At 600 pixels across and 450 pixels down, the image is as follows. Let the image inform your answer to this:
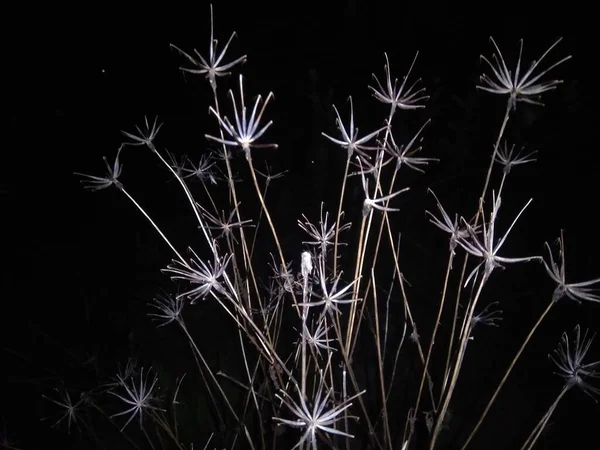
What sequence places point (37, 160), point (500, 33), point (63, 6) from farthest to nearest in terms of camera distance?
point (37, 160) → point (63, 6) → point (500, 33)

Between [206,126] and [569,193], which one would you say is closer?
[569,193]

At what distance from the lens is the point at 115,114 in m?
1.33

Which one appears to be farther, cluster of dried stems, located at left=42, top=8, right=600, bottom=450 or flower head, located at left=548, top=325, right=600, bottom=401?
cluster of dried stems, located at left=42, top=8, right=600, bottom=450

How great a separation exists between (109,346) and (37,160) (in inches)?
24.2

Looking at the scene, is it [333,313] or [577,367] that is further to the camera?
[333,313]

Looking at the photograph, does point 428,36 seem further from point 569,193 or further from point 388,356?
point 388,356

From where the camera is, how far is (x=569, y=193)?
3.74 ft

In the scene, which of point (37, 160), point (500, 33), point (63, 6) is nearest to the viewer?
point (500, 33)

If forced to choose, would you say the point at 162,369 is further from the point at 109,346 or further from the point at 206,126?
the point at 206,126

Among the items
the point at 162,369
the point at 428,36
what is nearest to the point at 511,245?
the point at 428,36

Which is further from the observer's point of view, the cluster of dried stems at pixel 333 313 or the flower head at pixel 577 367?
the cluster of dried stems at pixel 333 313

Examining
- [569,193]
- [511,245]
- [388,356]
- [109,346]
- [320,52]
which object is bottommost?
[109,346]

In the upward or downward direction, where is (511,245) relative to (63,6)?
downward

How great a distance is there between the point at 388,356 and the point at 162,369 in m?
0.64
